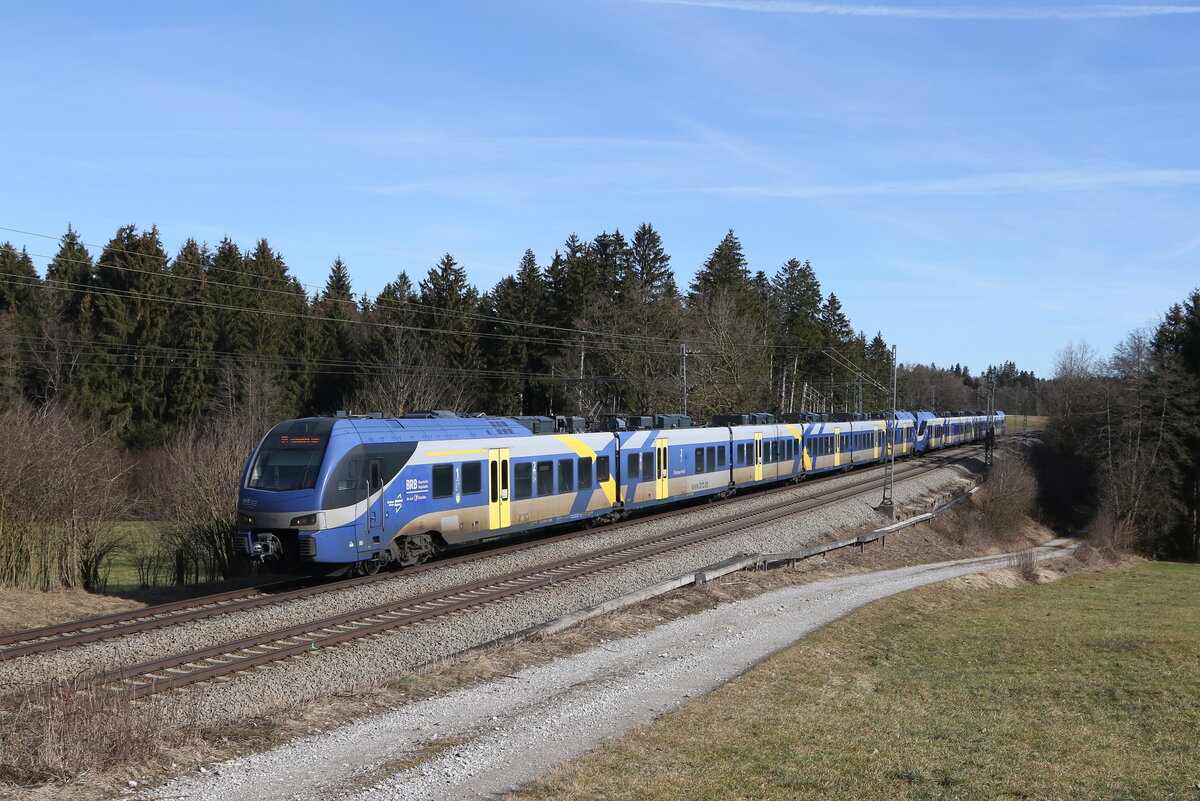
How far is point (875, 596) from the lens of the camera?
20.7 m

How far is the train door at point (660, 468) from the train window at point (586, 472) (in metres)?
4.28

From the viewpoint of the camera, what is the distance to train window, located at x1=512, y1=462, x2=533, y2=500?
2306 centimetres

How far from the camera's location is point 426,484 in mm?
20047

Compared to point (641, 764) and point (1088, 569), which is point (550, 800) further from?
point (1088, 569)

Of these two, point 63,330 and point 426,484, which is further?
point 63,330

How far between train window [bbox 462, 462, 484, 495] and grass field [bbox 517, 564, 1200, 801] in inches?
342

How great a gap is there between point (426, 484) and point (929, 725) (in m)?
12.1

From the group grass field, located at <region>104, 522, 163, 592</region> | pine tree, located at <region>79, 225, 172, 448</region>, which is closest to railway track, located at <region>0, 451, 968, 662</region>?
grass field, located at <region>104, 522, 163, 592</region>

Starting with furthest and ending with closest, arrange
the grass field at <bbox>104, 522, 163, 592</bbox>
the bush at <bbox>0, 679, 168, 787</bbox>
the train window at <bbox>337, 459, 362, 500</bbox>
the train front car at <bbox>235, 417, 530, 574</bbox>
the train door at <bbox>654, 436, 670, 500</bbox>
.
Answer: the train door at <bbox>654, 436, 670, 500</bbox> < the grass field at <bbox>104, 522, 163, 592</bbox> < the train window at <bbox>337, 459, 362, 500</bbox> < the train front car at <bbox>235, 417, 530, 574</bbox> < the bush at <bbox>0, 679, 168, 787</bbox>

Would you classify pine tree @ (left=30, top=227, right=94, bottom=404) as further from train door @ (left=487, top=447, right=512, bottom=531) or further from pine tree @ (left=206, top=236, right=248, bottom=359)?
train door @ (left=487, top=447, right=512, bottom=531)

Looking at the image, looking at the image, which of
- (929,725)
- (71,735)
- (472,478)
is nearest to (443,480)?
(472,478)

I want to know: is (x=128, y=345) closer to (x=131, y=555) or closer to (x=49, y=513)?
(x=131, y=555)

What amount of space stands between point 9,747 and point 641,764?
525cm

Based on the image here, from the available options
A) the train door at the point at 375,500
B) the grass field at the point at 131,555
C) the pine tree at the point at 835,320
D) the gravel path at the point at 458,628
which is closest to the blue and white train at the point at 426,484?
the train door at the point at 375,500
